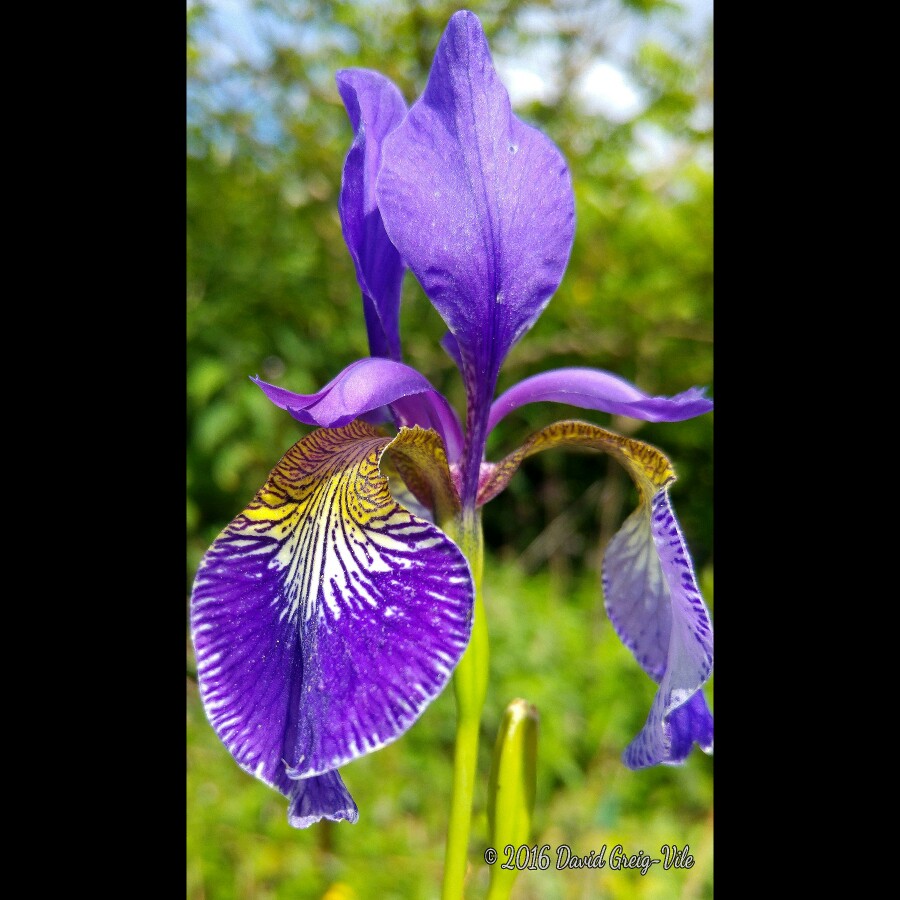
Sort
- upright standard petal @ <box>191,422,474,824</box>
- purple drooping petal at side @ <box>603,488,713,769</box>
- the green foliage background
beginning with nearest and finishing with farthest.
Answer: upright standard petal @ <box>191,422,474,824</box>, purple drooping petal at side @ <box>603,488,713,769</box>, the green foliage background

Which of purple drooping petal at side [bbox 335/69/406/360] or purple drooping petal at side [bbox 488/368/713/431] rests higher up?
purple drooping petal at side [bbox 335/69/406/360]

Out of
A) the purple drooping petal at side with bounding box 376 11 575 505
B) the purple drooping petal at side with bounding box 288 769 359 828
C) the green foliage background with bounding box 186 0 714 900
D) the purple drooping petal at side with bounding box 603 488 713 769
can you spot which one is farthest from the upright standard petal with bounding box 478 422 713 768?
the green foliage background with bounding box 186 0 714 900

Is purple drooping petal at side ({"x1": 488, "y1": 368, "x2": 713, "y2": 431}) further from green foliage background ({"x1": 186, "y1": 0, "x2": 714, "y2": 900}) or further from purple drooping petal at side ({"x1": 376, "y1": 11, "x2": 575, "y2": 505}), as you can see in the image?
green foliage background ({"x1": 186, "y1": 0, "x2": 714, "y2": 900})

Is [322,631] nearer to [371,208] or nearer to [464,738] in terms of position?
[464,738]

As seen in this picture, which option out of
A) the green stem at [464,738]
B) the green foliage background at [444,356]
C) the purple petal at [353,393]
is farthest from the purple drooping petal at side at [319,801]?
the green foliage background at [444,356]

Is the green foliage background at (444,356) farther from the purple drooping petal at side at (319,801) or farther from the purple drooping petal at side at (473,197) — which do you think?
the purple drooping petal at side at (473,197)

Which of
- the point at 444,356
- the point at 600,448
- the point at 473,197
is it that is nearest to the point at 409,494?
the point at 600,448

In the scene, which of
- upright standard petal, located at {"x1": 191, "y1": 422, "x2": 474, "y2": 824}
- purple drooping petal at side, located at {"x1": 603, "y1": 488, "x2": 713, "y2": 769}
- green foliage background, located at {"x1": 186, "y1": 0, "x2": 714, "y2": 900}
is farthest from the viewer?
green foliage background, located at {"x1": 186, "y1": 0, "x2": 714, "y2": 900}

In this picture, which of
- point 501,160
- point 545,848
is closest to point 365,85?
point 501,160
